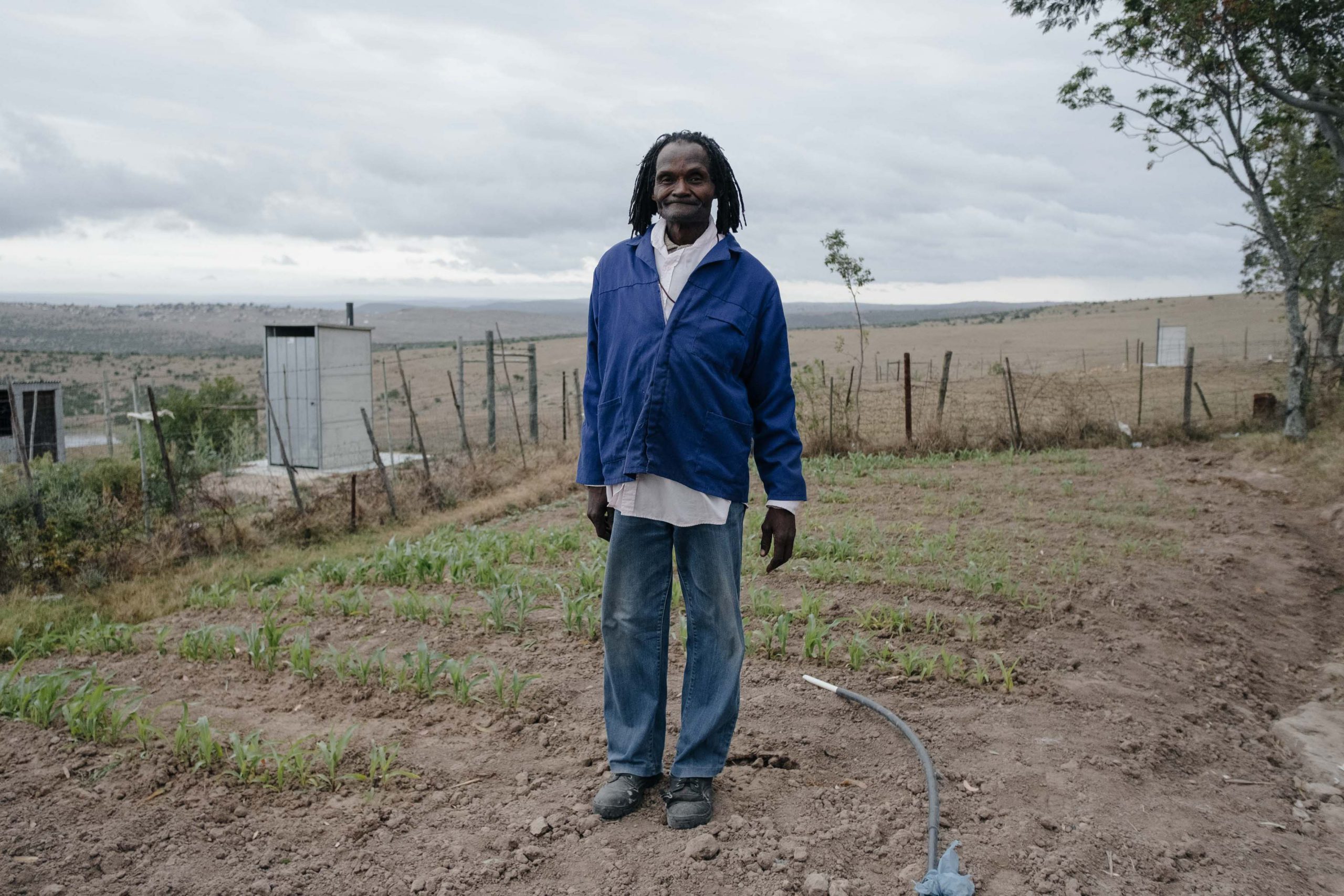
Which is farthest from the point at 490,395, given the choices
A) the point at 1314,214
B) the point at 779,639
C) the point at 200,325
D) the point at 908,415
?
the point at 200,325

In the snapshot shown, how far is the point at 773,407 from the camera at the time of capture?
315 cm

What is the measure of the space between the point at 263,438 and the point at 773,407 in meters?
16.2

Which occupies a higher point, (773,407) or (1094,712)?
(773,407)

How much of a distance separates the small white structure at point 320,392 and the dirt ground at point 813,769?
29.3ft

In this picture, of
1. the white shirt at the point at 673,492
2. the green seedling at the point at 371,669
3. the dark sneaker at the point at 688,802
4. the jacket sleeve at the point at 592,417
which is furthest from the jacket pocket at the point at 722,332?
the green seedling at the point at 371,669

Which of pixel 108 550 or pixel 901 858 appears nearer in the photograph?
pixel 901 858

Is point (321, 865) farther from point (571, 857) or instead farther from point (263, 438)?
point (263, 438)

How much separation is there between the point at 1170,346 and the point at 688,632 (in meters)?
35.4

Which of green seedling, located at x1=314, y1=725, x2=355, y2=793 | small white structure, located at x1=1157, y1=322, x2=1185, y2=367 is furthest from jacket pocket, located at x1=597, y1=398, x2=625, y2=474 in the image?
small white structure, located at x1=1157, y1=322, x2=1185, y2=367

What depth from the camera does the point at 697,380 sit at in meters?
2.98

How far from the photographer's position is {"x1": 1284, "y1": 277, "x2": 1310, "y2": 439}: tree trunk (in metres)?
14.1

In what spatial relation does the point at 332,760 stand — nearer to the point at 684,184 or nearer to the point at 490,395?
the point at 684,184

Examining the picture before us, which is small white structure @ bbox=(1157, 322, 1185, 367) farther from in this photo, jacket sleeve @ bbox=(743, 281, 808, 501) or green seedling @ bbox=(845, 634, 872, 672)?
jacket sleeve @ bbox=(743, 281, 808, 501)

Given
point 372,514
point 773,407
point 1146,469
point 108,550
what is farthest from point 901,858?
point 1146,469
